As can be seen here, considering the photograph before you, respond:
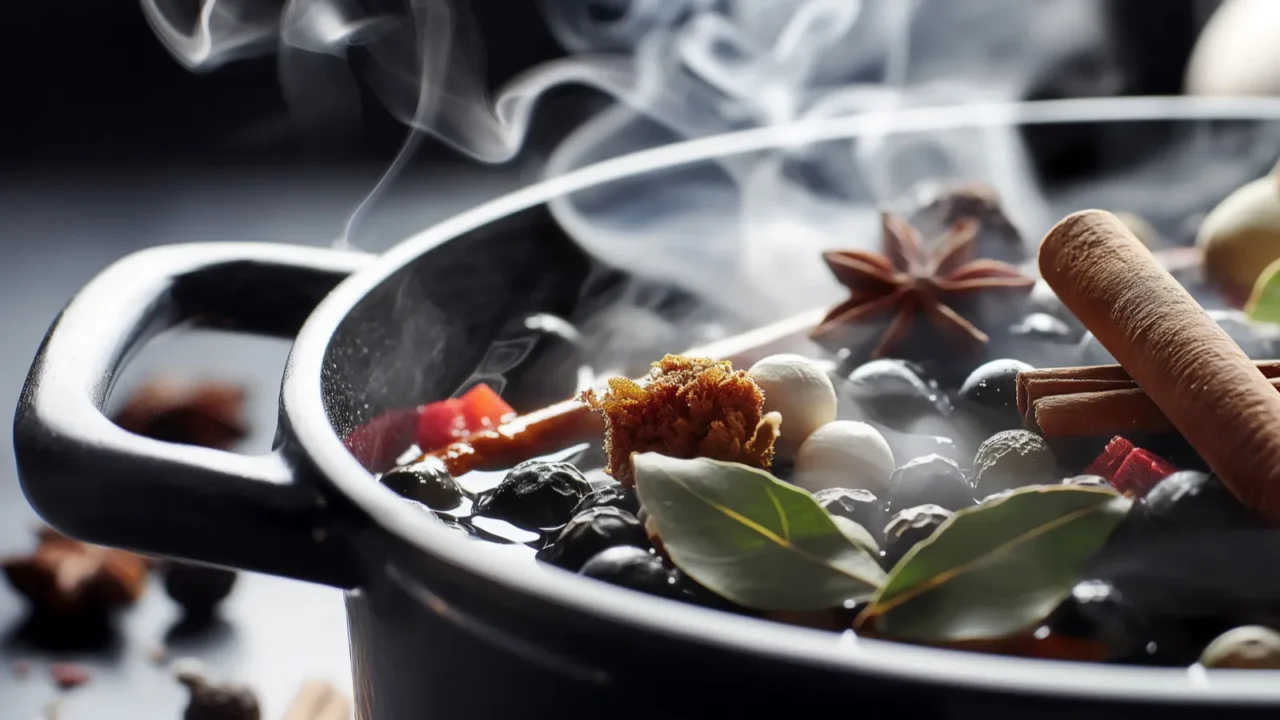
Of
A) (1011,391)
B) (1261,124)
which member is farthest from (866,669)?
(1261,124)

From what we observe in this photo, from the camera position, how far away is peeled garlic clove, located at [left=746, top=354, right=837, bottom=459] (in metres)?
0.71

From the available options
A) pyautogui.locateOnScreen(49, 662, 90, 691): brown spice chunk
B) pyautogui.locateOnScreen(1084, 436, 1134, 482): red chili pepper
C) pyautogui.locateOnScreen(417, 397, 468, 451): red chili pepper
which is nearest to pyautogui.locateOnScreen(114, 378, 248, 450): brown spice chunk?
pyautogui.locateOnScreen(49, 662, 90, 691): brown spice chunk

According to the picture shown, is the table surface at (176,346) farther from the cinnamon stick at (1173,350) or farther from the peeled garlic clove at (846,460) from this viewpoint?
the cinnamon stick at (1173,350)

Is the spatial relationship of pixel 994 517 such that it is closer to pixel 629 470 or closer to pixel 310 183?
pixel 629 470

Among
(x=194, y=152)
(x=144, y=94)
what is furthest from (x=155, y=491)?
(x=144, y=94)

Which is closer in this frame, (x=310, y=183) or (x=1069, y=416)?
(x=1069, y=416)

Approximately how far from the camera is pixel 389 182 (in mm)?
2238

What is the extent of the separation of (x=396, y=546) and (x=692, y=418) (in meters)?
0.20

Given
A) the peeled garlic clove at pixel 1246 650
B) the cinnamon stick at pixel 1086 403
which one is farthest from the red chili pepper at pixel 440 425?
the peeled garlic clove at pixel 1246 650

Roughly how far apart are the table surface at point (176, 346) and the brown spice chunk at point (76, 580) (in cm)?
2

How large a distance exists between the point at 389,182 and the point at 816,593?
185 centimetres

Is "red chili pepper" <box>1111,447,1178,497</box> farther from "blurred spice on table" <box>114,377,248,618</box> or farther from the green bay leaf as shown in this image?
"blurred spice on table" <box>114,377,248,618</box>

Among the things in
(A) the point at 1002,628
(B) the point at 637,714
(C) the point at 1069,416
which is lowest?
(B) the point at 637,714

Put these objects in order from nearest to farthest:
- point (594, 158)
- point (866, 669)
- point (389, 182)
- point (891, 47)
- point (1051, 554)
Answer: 1. point (866, 669)
2. point (1051, 554)
3. point (891, 47)
4. point (594, 158)
5. point (389, 182)
